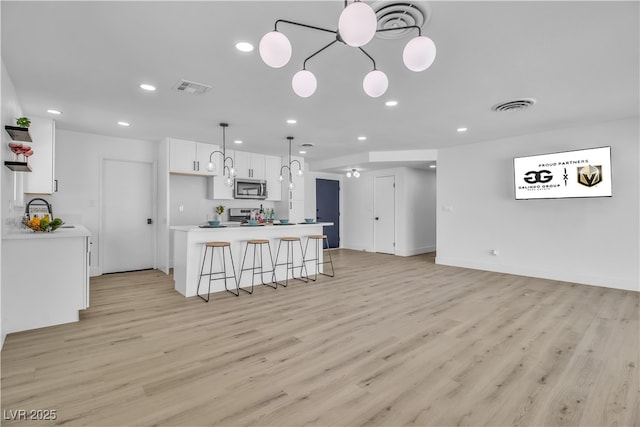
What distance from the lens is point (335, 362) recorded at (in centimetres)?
236

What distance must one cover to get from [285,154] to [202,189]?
201cm

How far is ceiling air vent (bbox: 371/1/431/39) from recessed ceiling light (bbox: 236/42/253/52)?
104cm

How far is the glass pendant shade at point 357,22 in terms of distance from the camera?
51.2 inches

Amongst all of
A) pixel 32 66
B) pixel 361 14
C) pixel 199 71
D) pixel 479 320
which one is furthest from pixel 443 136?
pixel 32 66

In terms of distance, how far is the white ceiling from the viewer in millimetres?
2080

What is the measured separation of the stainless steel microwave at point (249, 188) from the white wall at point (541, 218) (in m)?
3.85

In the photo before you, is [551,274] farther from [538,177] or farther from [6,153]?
[6,153]

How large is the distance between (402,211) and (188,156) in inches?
201

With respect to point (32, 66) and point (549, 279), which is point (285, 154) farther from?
point (549, 279)

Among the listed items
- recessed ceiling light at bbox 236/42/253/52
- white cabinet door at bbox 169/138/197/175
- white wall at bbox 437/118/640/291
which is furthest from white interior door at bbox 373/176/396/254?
recessed ceiling light at bbox 236/42/253/52

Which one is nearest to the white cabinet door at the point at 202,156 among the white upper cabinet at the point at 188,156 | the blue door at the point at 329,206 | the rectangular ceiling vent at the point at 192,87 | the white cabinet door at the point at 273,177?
the white upper cabinet at the point at 188,156

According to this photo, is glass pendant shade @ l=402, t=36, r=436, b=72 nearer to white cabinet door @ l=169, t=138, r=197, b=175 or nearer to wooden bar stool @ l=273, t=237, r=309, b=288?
wooden bar stool @ l=273, t=237, r=309, b=288

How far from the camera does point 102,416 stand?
5.69ft

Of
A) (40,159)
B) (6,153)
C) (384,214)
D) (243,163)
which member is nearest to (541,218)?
(384,214)
